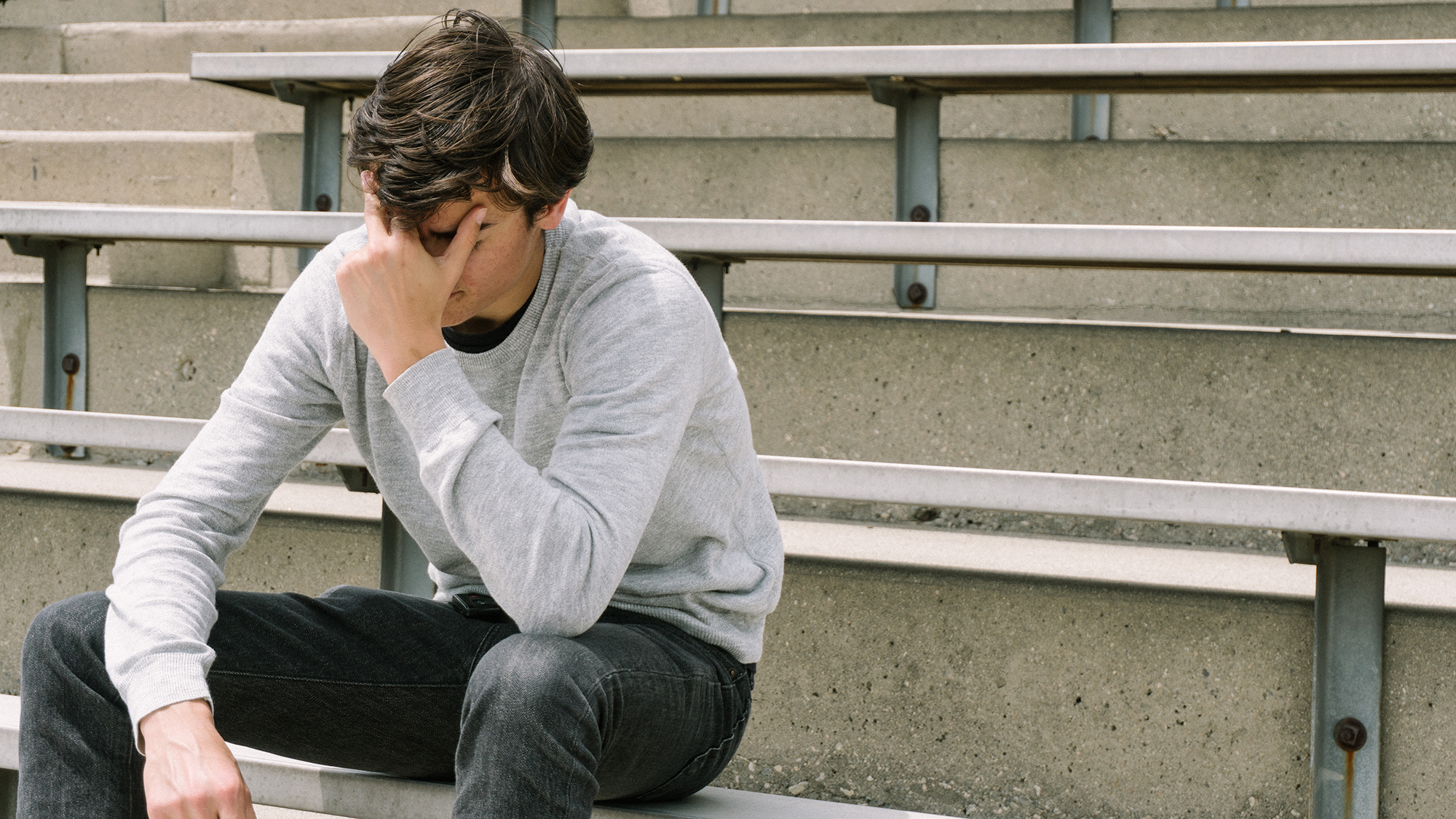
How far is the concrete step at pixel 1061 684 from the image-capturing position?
1025 millimetres

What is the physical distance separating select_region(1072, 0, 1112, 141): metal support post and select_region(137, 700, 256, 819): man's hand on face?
1.36 metres

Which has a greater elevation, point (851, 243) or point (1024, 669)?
point (851, 243)

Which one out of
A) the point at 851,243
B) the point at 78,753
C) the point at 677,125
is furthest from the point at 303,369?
the point at 677,125

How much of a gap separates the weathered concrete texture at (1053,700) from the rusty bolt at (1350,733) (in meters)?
0.03

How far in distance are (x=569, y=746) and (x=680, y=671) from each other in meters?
0.11

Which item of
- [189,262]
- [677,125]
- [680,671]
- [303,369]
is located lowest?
[680,671]

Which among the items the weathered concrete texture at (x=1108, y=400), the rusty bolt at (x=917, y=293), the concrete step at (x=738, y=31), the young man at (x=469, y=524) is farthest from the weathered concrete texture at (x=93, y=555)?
the concrete step at (x=738, y=31)

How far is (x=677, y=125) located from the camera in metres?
1.96

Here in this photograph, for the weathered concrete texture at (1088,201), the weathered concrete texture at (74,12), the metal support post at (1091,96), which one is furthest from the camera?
the weathered concrete texture at (74,12)

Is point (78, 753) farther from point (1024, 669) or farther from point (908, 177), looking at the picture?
point (908, 177)

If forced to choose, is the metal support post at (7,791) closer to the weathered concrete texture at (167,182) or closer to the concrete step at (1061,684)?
the concrete step at (1061,684)

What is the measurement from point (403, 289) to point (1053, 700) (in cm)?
64

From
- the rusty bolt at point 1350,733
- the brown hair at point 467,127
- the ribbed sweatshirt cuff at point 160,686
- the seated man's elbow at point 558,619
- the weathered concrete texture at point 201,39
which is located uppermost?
the weathered concrete texture at point 201,39

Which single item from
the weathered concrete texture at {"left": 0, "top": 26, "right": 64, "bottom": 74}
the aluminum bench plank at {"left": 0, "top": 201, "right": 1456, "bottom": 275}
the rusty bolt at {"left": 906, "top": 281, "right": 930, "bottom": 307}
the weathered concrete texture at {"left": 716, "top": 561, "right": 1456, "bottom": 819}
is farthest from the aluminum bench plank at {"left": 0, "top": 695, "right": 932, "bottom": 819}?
the weathered concrete texture at {"left": 0, "top": 26, "right": 64, "bottom": 74}
